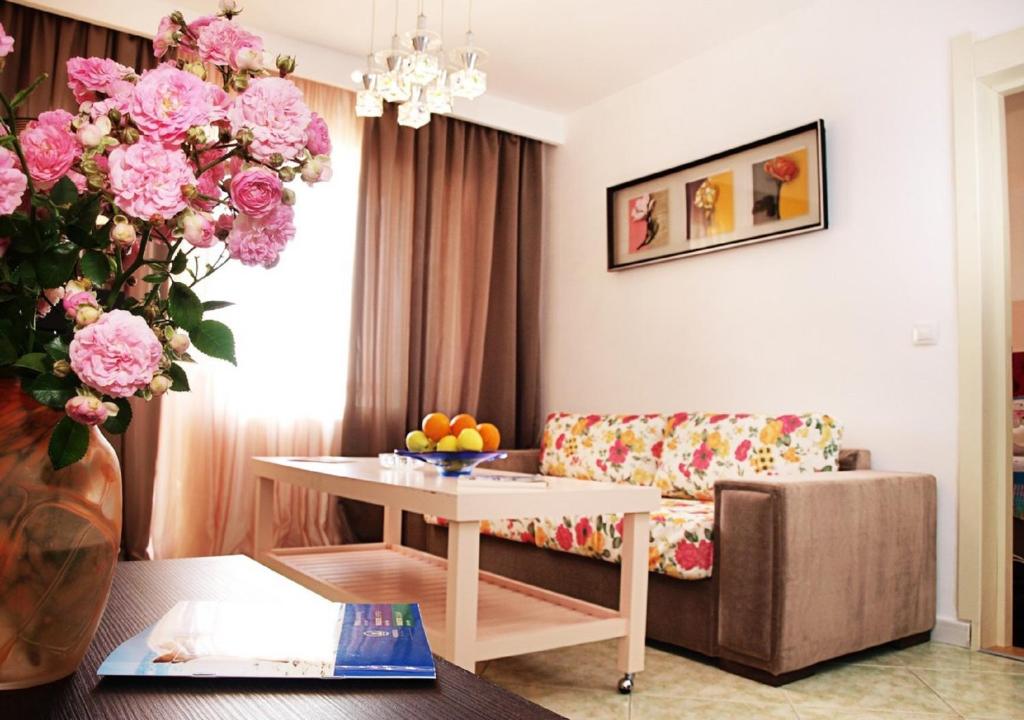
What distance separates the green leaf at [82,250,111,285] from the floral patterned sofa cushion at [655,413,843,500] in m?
2.64

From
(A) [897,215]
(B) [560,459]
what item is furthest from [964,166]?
(B) [560,459]

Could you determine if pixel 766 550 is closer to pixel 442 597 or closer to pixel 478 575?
pixel 478 575

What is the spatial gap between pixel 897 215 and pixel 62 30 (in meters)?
3.58

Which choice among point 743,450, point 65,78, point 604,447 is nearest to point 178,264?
point 743,450

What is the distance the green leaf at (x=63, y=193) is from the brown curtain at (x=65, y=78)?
3114 mm

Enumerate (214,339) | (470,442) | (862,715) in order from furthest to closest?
(470,442) < (862,715) < (214,339)

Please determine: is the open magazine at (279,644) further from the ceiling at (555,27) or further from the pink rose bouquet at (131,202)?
the ceiling at (555,27)

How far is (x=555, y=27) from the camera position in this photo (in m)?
3.78

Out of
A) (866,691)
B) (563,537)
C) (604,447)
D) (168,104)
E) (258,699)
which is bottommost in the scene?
(866,691)

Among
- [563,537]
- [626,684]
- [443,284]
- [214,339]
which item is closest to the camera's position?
[214,339]

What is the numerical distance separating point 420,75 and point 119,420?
2.20 metres

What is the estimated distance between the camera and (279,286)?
408cm

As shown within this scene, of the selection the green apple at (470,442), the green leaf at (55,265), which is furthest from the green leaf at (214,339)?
the green apple at (470,442)

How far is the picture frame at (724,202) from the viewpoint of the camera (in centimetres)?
343
